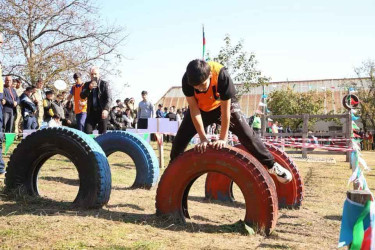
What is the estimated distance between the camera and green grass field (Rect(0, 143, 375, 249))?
3445 millimetres

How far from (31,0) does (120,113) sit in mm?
6072

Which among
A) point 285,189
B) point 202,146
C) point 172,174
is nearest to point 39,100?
point 285,189

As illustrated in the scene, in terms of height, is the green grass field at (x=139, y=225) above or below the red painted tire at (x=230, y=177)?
below

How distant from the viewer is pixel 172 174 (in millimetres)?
4332

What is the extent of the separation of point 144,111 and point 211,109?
29.6 feet

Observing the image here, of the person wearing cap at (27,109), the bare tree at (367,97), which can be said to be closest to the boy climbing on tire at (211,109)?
the person wearing cap at (27,109)

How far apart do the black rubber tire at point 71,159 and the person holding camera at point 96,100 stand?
118 inches

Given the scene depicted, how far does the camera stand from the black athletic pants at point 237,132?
4.54m

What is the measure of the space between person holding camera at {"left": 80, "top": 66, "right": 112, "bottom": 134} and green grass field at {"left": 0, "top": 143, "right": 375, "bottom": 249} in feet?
6.45

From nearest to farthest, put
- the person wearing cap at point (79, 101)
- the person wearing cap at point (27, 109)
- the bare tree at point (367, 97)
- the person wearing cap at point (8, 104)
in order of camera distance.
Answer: the person wearing cap at point (79, 101), the person wearing cap at point (8, 104), the person wearing cap at point (27, 109), the bare tree at point (367, 97)

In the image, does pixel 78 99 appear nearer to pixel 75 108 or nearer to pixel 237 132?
pixel 75 108

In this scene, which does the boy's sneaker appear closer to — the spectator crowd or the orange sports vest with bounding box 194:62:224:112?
the orange sports vest with bounding box 194:62:224:112

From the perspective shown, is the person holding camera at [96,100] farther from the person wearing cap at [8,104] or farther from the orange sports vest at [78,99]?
the person wearing cap at [8,104]

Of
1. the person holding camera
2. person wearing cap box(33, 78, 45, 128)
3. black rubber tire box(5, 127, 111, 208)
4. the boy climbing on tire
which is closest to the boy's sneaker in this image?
the boy climbing on tire
